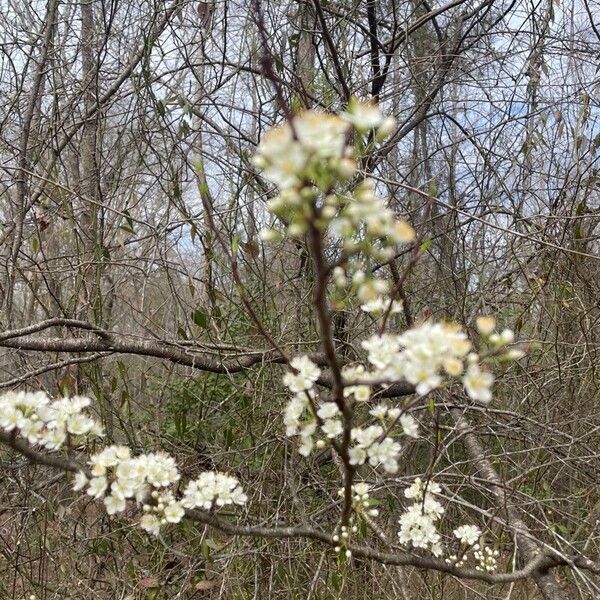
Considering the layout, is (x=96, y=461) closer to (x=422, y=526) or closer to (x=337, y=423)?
(x=337, y=423)

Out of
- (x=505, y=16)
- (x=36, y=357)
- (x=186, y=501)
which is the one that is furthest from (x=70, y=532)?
(x=505, y=16)

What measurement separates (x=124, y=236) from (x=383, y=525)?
8.13 ft

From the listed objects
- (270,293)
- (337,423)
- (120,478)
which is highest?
(270,293)

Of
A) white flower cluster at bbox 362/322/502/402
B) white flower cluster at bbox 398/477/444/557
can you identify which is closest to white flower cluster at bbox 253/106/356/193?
white flower cluster at bbox 362/322/502/402

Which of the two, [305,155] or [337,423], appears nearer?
[305,155]

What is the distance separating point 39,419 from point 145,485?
0.85ft

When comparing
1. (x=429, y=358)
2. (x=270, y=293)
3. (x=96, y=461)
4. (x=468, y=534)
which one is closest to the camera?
(x=429, y=358)

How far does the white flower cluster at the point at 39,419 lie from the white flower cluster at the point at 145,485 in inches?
3.2

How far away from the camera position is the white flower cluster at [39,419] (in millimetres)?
1209

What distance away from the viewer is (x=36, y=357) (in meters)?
4.22

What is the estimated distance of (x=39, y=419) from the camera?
4.14 ft

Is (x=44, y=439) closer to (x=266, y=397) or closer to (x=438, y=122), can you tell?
(x=266, y=397)

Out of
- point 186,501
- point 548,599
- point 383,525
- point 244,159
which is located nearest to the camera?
point 186,501

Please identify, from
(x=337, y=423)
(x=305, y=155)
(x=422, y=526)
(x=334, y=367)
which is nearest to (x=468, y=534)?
(x=422, y=526)
